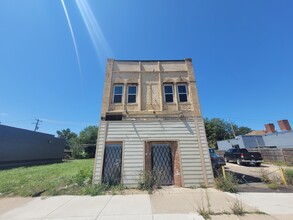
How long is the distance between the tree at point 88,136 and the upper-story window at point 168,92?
4162 centimetres

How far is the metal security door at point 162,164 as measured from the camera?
7891mm

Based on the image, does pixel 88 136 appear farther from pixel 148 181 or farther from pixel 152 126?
pixel 148 181

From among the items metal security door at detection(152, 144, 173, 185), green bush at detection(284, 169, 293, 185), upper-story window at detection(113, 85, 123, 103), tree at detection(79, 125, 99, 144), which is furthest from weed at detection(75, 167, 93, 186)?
tree at detection(79, 125, 99, 144)

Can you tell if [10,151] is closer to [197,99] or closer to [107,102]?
[107,102]

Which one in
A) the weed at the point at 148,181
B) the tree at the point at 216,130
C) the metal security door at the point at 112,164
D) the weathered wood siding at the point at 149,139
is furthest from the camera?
the tree at the point at 216,130

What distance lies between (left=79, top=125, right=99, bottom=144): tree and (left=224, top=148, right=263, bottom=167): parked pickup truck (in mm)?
39561

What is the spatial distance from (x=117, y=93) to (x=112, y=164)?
14.9 feet

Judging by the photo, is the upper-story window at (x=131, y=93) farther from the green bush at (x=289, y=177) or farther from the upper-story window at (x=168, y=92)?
the green bush at (x=289, y=177)

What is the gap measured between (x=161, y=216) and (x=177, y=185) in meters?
3.62

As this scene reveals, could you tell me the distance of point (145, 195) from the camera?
6336 mm

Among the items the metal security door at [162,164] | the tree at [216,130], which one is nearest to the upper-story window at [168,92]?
the metal security door at [162,164]

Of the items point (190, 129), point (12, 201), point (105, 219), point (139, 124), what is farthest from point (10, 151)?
point (190, 129)

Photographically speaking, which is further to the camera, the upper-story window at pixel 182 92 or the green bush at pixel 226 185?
Answer: the upper-story window at pixel 182 92

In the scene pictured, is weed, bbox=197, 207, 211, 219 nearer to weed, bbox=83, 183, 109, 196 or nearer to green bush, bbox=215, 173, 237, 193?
green bush, bbox=215, 173, 237, 193
